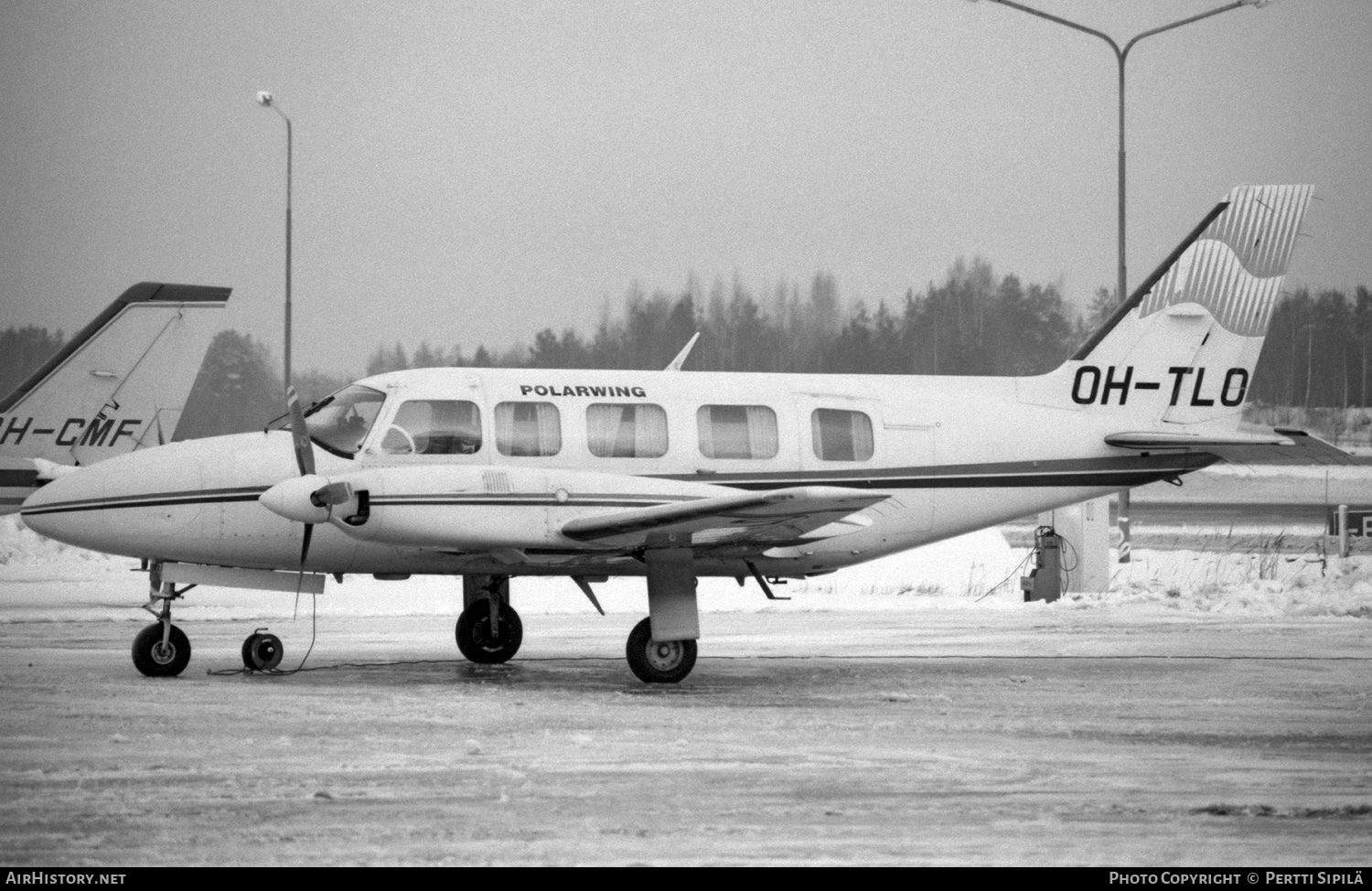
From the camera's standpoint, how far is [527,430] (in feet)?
48.6

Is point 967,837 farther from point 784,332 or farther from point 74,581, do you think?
point 784,332

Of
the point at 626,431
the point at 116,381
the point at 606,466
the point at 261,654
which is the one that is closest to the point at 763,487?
the point at 626,431

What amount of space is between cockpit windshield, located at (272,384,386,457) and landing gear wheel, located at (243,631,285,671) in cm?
200

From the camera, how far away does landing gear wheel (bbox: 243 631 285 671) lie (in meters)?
14.8

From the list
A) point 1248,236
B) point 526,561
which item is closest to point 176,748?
point 526,561

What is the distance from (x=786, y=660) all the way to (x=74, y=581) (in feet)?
54.8

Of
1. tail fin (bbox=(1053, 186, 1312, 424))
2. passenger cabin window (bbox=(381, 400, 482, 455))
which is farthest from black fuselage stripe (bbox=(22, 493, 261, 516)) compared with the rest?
tail fin (bbox=(1053, 186, 1312, 424))

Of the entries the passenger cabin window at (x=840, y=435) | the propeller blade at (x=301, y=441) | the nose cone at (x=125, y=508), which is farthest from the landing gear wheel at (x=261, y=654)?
the passenger cabin window at (x=840, y=435)

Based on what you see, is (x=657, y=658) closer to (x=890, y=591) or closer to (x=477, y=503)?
(x=477, y=503)

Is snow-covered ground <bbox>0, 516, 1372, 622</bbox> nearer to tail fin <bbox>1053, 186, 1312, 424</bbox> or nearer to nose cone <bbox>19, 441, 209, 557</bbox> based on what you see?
tail fin <bbox>1053, 186, 1312, 424</bbox>

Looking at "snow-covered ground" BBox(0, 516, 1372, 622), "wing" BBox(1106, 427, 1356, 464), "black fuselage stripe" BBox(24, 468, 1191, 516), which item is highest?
"wing" BBox(1106, 427, 1356, 464)

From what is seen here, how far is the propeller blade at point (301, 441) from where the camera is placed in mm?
13945

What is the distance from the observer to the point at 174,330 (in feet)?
81.6

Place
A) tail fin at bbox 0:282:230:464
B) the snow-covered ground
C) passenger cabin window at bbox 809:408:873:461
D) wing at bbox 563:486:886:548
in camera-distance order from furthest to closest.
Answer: tail fin at bbox 0:282:230:464
the snow-covered ground
passenger cabin window at bbox 809:408:873:461
wing at bbox 563:486:886:548
